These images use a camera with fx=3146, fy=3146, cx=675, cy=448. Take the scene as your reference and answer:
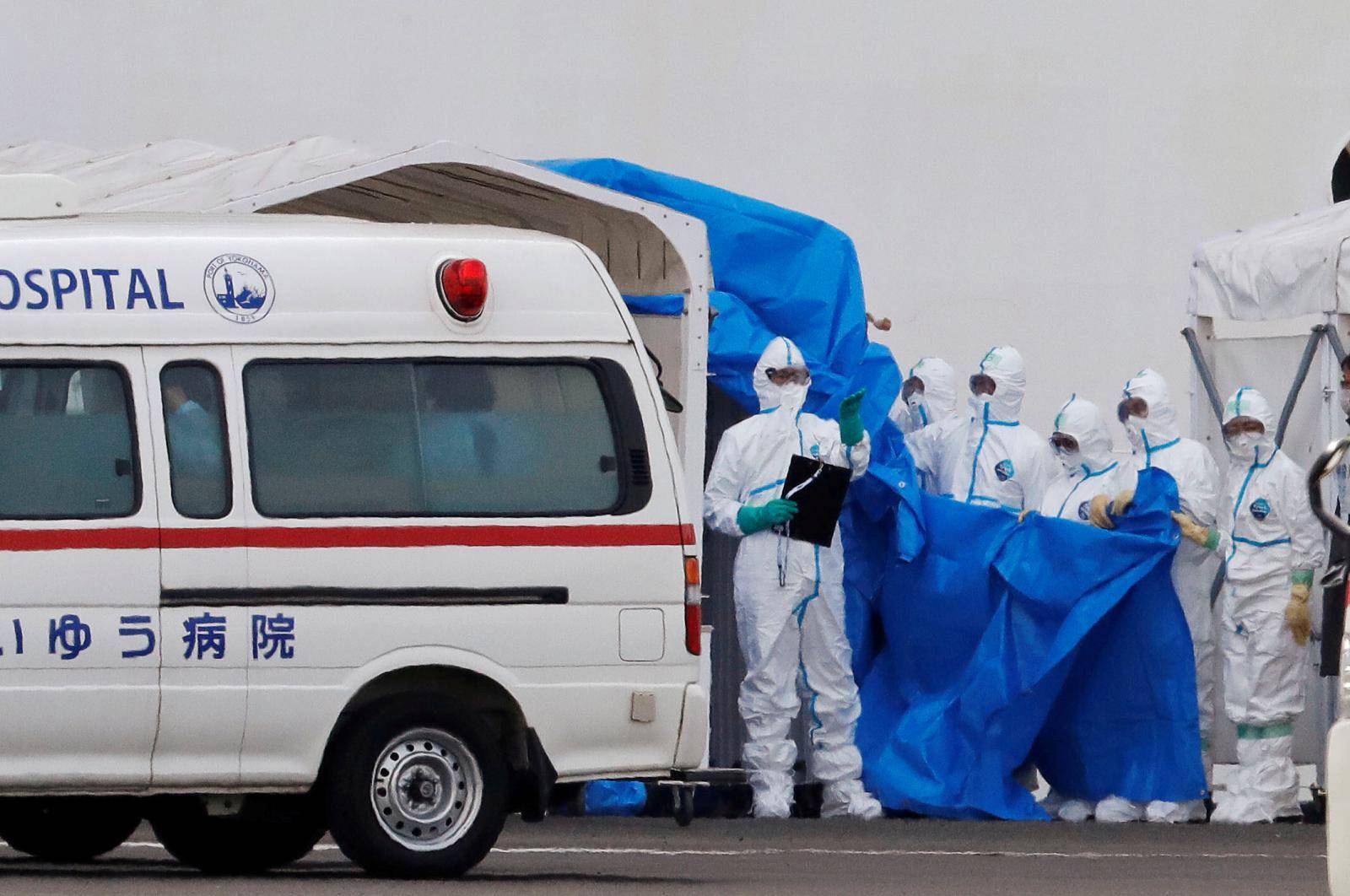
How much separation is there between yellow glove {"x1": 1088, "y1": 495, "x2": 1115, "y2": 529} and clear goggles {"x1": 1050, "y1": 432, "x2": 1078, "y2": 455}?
1.47 ft

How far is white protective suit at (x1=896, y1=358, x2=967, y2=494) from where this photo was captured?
47.5 feet

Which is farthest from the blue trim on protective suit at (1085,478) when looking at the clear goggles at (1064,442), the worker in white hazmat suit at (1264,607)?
the worker in white hazmat suit at (1264,607)

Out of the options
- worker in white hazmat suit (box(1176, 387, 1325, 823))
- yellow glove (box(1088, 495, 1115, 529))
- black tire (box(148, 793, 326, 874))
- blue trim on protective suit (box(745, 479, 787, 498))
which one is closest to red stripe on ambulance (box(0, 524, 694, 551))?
black tire (box(148, 793, 326, 874))

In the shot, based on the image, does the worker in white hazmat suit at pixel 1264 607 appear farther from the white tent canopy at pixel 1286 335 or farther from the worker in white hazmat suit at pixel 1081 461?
the worker in white hazmat suit at pixel 1081 461

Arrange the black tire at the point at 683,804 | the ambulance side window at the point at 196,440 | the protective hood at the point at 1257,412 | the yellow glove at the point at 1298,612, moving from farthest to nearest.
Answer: the protective hood at the point at 1257,412
the yellow glove at the point at 1298,612
the black tire at the point at 683,804
the ambulance side window at the point at 196,440

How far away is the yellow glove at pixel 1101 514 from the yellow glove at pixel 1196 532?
281 millimetres

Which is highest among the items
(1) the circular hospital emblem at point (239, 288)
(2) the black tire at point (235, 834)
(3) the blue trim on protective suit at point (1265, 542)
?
(1) the circular hospital emblem at point (239, 288)

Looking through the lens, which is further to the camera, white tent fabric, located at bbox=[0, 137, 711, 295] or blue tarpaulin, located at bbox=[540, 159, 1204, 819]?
blue tarpaulin, located at bbox=[540, 159, 1204, 819]

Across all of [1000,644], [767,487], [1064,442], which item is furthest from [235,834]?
[1064,442]

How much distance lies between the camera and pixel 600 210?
42.3 ft

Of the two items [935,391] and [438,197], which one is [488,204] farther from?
[935,391]

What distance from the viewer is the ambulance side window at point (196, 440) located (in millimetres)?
9336

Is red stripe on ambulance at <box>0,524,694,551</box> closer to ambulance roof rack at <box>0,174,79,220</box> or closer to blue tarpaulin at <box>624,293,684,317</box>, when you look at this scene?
ambulance roof rack at <box>0,174,79,220</box>

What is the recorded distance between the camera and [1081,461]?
46.0 ft
